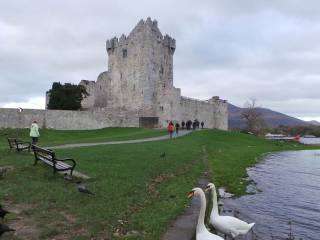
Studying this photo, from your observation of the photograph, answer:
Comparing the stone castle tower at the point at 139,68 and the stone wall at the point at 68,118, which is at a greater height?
the stone castle tower at the point at 139,68

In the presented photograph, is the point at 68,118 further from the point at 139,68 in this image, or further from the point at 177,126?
the point at 139,68

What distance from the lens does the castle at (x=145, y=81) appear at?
197ft

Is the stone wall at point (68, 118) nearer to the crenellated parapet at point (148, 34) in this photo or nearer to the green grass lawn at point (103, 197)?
the crenellated parapet at point (148, 34)

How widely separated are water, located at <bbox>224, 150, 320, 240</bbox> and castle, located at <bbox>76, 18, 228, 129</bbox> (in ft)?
123

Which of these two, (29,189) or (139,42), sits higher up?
(139,42)

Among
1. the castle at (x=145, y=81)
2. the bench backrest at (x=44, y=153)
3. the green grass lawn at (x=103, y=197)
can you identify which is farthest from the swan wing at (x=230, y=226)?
the castle at (x=145, y=81)

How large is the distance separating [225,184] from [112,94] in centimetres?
5185

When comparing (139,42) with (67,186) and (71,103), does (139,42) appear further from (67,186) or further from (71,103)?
(67,186)

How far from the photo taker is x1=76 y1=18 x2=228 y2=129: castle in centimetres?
6016

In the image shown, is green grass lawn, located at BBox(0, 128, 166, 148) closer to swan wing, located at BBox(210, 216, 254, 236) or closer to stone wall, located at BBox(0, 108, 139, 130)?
stone wall, located at BBox(0, 108, 139, 130)

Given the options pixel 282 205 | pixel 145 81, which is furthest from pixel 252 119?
pixel 282 205

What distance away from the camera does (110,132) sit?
49.2m

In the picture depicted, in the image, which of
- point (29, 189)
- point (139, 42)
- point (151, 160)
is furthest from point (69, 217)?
point (139, 42)

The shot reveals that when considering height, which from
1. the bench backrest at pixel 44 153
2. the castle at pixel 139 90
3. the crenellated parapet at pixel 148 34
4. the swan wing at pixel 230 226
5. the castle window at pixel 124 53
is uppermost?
the crenellated parapet at pixel 148 34
